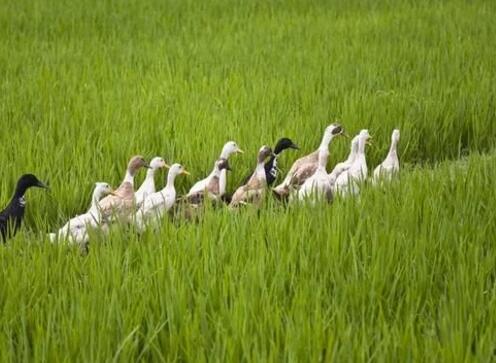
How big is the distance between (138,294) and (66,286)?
0.29 meters

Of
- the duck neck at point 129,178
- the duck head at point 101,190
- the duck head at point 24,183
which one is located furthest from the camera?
the duck neck at point 129,178

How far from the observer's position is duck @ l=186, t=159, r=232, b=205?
3725mm

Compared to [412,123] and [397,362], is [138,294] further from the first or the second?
[412,123]

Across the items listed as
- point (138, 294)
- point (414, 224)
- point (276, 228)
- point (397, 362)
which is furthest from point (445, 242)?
point (138, 294)

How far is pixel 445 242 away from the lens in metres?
2.81

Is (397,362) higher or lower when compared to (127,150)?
lower

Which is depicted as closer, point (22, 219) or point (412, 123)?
point (22, 219)

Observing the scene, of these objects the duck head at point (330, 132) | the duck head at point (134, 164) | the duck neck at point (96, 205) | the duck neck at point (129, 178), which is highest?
the duck head at point (330, 132)

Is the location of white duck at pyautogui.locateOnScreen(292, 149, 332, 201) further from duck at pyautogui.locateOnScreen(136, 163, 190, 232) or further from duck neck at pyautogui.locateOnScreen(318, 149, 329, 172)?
duck at pyautogui.locateOnScreen(136, 163, 190, 232)

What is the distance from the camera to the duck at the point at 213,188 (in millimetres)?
3725

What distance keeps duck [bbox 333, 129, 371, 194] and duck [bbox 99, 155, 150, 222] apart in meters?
0.83

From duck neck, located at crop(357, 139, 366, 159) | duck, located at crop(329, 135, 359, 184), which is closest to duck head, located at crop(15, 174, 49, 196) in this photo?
duck, located at crop(329, 135, 359, 184)

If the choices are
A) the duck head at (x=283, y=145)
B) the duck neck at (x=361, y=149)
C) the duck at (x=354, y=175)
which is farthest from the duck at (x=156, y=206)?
the duck neck at (x=361, y=149)

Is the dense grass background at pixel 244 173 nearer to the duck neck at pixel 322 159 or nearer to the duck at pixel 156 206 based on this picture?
the duck at pixel 156 206
